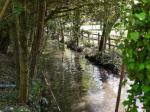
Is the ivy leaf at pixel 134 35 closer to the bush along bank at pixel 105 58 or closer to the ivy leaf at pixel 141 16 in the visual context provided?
the ivy leaf at pixel 141 16

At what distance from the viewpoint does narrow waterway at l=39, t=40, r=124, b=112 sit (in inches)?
552

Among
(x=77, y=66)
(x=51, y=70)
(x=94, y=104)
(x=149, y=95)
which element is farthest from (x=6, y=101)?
(x=77, y=66)

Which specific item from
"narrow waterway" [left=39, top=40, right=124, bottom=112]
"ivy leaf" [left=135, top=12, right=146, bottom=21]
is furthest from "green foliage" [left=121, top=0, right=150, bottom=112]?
"narrow waterway" [left=39, top=40, right=124, bottom=112]

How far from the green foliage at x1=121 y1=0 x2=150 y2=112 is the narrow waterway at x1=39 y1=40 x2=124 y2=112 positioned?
9586 millimetres

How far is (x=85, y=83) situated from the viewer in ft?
60.9

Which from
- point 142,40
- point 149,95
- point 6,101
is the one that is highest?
point 142,40

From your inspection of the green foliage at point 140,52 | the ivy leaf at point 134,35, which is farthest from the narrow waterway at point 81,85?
the ivy leaf at point 134,35

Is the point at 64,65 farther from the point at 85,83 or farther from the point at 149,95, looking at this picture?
the point at 149,95

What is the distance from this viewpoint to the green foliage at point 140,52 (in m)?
3.04

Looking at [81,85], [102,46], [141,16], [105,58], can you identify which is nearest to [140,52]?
[141,16]

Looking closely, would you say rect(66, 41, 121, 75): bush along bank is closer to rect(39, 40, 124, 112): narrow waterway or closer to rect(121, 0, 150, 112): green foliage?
rect(39, 40, 124, 112): narrow waterway

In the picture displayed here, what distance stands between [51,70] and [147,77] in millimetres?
19517

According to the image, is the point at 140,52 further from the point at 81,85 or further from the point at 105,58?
the point at 105,58

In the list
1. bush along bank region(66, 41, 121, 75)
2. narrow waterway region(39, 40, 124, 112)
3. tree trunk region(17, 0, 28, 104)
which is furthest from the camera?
bush along bank region(66, 41, 121, 75)
